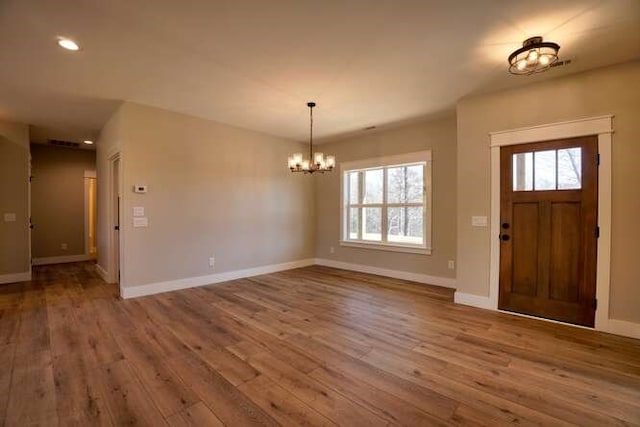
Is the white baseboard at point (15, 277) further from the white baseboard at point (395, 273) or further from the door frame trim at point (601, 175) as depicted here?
the door frame trim at point (601, 175)

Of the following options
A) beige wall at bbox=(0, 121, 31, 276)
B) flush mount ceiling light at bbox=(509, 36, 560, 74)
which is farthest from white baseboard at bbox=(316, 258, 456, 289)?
beige wall at bbox=(0, 121, 31, 276)

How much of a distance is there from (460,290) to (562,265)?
1.16m

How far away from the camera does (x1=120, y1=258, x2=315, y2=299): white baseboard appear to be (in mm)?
4145

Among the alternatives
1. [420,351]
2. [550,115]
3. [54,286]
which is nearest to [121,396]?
[420,351]

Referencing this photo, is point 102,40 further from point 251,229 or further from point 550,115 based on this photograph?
point 550,115

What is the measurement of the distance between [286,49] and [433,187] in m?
3.39

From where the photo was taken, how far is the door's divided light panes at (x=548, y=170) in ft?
10.4

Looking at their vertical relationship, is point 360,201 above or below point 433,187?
below

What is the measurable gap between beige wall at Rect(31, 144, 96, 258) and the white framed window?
6.52m

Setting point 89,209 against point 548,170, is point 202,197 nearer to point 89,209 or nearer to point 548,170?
point 89,209

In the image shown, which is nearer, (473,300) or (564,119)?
(564,119)

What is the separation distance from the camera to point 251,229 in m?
5.55

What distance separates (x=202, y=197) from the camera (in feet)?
16.0

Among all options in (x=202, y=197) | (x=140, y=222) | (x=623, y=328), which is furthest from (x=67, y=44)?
(x=623, y=328)
